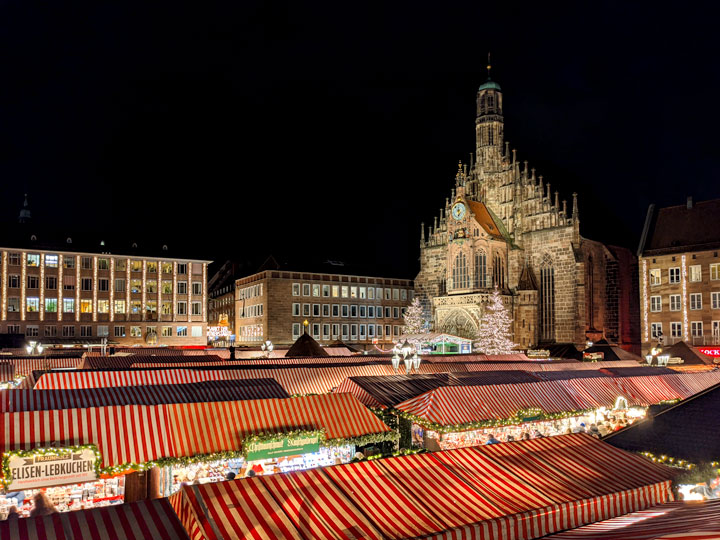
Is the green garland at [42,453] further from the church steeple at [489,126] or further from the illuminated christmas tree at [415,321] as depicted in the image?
the church steeple at [489,126]

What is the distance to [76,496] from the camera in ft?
38.0

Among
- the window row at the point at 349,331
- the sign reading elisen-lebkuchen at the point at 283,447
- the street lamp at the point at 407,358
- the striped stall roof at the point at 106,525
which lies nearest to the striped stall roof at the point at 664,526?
the striped stall roof at the point at 106,525

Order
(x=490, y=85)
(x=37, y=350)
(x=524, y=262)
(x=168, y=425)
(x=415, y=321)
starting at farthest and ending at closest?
(x=490, y=85), (x=415, y=321), (x=524, y=262), (x=37, y=350), (x=168, y=425)

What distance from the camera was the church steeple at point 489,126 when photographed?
205 feet

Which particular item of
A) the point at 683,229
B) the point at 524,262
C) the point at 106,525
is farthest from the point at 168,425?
the point at 524,262

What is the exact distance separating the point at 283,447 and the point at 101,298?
180 ft

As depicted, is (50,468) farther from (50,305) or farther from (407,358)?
(50,305)

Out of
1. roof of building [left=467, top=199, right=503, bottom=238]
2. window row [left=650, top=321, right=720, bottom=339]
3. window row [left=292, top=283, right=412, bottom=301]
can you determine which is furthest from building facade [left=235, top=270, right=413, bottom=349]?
window row [left=650, top=321, right=720, bottom=339]

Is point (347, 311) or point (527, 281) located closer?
point (527, 281)

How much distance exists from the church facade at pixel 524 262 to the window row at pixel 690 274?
5.98m

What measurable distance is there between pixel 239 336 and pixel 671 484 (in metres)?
68.2

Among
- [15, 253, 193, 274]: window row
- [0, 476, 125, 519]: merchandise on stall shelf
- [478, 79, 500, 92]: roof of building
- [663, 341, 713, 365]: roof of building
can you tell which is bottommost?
[0, 476, 125, 519]: merchandise on stall shelf

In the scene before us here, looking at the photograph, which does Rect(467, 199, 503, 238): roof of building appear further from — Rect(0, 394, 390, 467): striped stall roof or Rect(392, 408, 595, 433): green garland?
Rect(0, 394, 390, 467): striped stall roof

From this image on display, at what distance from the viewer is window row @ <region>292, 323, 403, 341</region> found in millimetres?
68000
